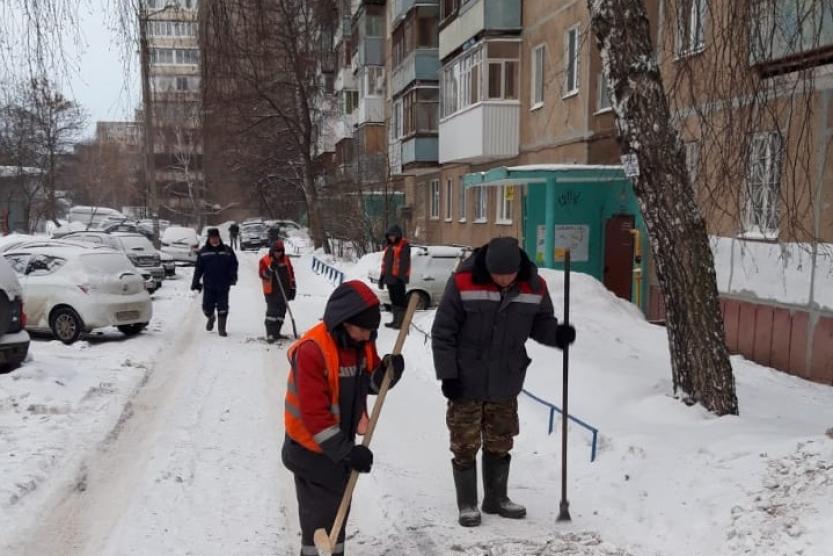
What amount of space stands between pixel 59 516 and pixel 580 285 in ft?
28.3

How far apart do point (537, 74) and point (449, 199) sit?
8477mm

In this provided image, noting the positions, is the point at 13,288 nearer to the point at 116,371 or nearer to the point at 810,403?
the point at 116,371

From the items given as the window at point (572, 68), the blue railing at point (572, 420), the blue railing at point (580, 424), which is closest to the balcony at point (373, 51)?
the window at point (572, 68)

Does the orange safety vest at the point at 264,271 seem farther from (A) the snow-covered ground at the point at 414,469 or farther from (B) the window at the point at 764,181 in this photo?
(B) the window at the point at 764,181

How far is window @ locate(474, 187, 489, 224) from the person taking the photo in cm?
2195

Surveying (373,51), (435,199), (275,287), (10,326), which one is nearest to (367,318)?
(10,326)

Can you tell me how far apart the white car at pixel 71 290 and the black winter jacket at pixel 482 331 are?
7995 mm

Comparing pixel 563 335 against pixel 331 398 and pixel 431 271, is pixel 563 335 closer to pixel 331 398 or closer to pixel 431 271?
pixel 331 398

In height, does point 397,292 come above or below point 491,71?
below

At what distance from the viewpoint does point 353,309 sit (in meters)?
3.18

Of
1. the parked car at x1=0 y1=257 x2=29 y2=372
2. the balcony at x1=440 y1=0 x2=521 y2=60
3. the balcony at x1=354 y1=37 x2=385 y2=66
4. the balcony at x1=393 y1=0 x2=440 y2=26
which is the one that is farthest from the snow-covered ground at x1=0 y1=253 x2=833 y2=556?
the balcony at x1=354 y1=37 x2=385 y2=66

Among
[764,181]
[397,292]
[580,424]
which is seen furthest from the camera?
[397,292]

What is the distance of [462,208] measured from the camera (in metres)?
24.4

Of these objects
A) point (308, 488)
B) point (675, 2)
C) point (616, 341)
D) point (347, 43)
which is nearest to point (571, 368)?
point (616, 341)
